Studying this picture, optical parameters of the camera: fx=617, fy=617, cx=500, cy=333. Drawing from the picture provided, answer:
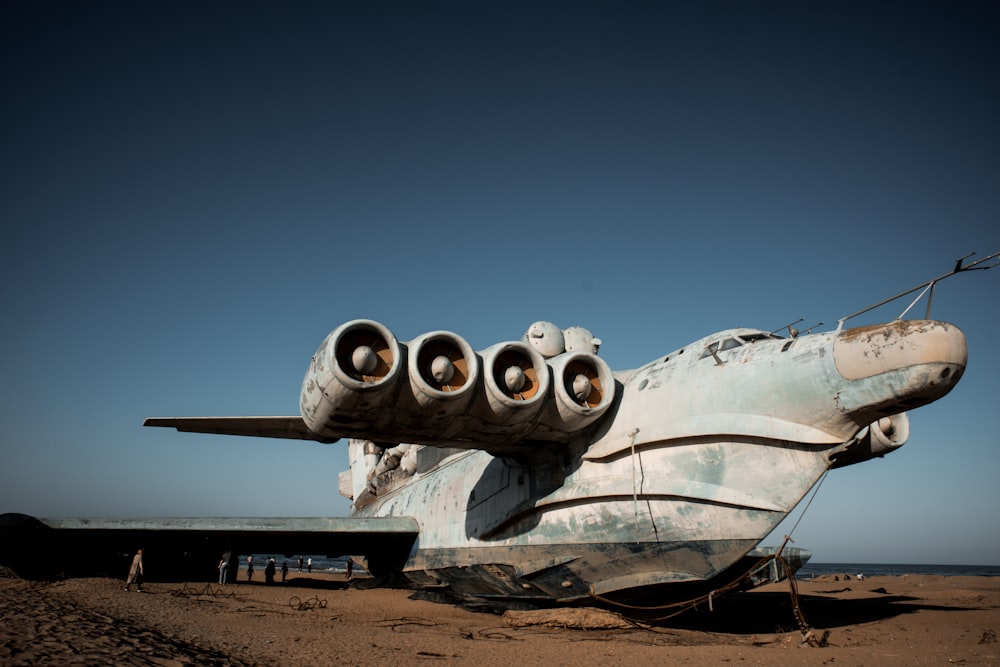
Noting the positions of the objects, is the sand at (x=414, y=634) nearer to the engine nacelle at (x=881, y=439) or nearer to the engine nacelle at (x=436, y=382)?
the engine nacelle at (x=881, y=439)

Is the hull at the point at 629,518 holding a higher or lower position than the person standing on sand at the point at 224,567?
higher

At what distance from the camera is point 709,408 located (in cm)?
820

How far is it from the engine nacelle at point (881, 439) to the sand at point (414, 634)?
2654 mm

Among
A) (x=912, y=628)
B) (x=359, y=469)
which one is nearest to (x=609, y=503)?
(x=912, y=628)

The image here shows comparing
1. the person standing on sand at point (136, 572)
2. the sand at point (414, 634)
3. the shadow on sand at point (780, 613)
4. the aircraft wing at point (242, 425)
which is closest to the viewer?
the sand at point (414, 634)

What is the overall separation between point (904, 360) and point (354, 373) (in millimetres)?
6282

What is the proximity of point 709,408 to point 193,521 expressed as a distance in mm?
11822

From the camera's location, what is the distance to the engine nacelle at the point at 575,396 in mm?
8820

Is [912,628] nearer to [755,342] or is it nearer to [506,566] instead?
[755,342]

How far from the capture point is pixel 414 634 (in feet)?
28.0

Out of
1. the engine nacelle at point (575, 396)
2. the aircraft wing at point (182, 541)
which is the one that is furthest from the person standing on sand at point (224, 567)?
the engine nacelle at point (575, 396)

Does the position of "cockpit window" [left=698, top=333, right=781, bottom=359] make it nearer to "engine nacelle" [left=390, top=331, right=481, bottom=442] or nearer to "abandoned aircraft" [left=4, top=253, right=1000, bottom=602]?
"abandoned aircraft" [left=4, top=253, right=1000, bottom=602]

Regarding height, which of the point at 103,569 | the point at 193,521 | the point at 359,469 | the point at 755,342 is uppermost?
the point at 755,342

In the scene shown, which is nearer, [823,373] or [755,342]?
[823,373]
